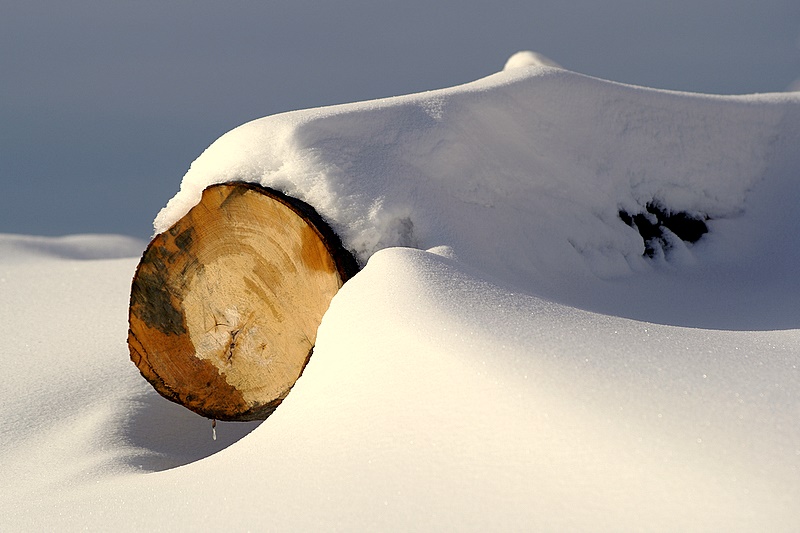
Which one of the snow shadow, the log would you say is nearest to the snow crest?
the log

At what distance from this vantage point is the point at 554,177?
2.96 metres

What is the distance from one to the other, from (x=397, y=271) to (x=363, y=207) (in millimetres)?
414

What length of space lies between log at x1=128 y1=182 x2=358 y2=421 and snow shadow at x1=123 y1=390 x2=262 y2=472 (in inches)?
5.3

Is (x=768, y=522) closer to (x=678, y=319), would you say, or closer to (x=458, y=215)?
(x=458, y=215)

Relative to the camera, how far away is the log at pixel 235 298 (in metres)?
2.21

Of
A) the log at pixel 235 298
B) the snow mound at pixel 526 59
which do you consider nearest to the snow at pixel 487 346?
the log at pixel 235 298

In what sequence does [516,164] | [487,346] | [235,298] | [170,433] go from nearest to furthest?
[487,346], [235,298], [170,433], [516,164]

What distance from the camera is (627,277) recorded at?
3.02 m

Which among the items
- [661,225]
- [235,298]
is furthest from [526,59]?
[235,298]

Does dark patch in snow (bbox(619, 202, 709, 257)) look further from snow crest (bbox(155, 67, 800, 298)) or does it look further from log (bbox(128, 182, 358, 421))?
log (bbox(128, 182, 358, 421))

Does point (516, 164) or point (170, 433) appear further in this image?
point (516, 164)

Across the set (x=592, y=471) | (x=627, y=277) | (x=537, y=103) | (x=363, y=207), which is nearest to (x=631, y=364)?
(x=592, y=471)

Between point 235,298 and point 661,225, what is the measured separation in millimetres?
1800

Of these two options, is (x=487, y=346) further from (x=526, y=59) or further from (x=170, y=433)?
(x=526, y=59)
